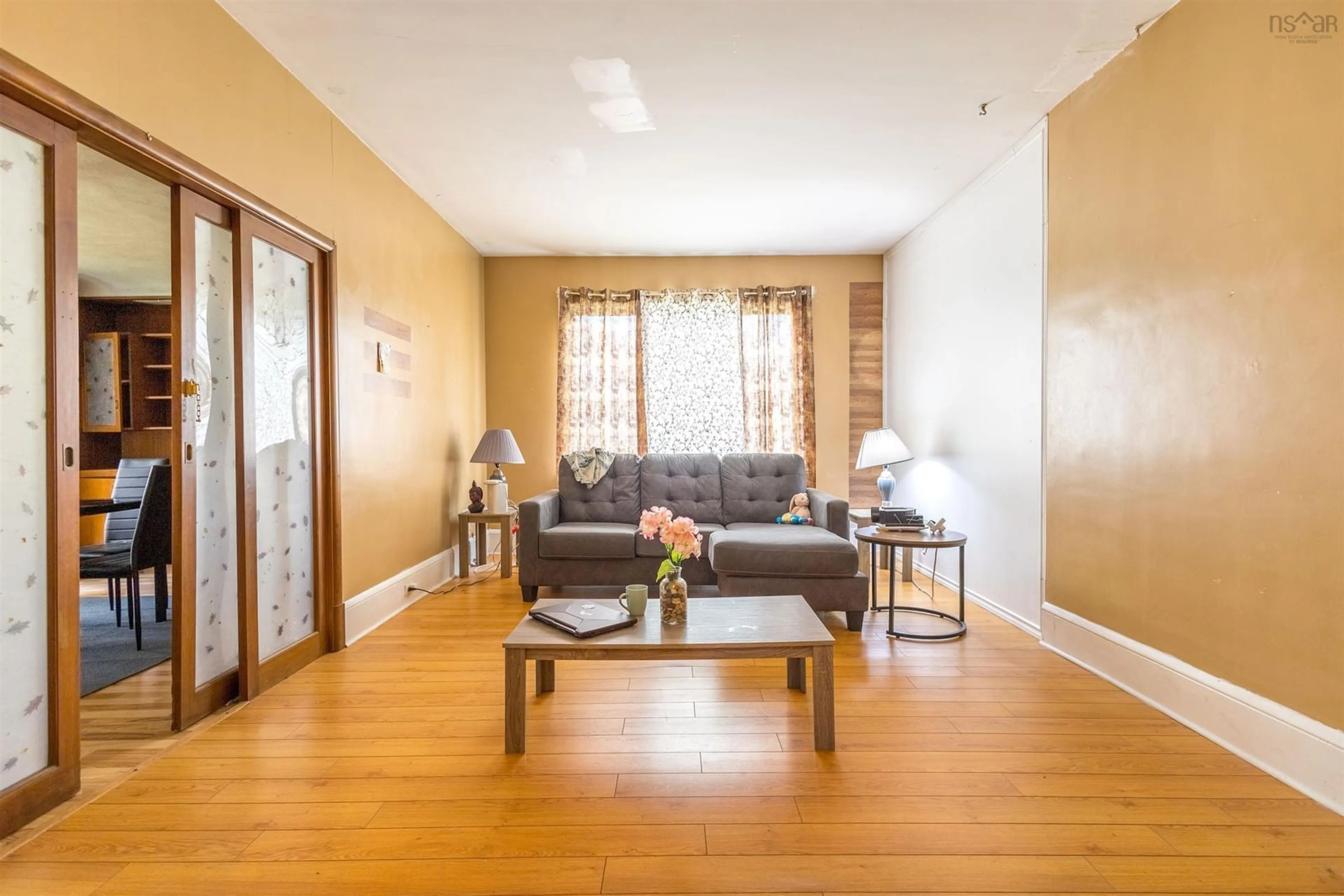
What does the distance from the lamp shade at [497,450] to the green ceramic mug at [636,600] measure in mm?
2789

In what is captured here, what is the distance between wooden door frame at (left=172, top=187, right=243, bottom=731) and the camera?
233 cm

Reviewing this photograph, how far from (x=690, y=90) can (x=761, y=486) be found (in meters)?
2.65

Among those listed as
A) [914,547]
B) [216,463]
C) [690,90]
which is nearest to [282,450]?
[216,463]

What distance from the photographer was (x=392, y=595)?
3.85 meters

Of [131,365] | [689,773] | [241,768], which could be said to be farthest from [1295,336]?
[131,365]

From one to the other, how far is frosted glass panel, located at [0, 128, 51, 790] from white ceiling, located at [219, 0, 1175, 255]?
3.70ft

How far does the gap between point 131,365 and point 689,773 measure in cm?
653

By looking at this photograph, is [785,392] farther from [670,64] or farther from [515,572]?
[670,64]

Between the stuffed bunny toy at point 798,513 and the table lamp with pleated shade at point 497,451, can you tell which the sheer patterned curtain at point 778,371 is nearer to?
the stuffed bunny toy at point 798,513

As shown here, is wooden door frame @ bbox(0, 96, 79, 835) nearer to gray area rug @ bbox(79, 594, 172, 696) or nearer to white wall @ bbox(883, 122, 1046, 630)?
gray area rug @ bbox(79, 594, 172, 696)

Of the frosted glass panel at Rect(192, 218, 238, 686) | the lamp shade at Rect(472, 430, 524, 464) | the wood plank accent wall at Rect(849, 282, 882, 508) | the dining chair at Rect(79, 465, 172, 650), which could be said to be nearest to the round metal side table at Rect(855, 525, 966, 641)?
the wood plank accent wall at Rect(849, 282, 882, 508)

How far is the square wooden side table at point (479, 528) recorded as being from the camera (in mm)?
4797

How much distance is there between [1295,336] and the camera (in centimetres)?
193

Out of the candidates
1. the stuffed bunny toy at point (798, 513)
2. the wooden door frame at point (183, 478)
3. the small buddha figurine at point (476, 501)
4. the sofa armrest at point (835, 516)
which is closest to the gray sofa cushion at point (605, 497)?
the small buddha figurine at point (476, 501)
